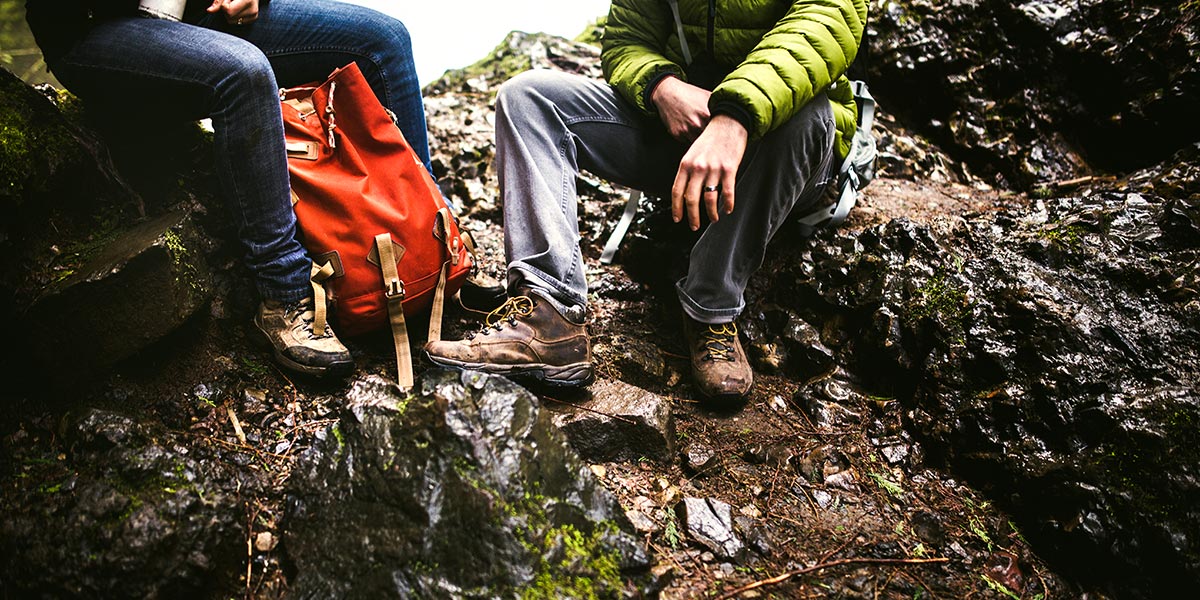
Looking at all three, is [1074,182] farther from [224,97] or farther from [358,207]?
[224,97]

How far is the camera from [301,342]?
Result: 87.9 inches

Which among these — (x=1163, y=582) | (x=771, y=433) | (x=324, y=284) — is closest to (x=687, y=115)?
(x=771, y=433)

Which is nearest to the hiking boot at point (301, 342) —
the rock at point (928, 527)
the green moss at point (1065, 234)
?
the rock at point (928, 527)

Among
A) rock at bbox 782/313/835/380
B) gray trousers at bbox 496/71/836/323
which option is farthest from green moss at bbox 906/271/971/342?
gray trousers at bbox 496/71/836/323

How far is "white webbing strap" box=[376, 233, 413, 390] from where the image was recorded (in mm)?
2252

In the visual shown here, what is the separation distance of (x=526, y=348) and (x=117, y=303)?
1.47 meters

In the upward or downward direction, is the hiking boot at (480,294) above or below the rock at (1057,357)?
below

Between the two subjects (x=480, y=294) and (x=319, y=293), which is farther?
(x=480, y=294)

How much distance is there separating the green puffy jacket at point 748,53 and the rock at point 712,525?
1.34 m

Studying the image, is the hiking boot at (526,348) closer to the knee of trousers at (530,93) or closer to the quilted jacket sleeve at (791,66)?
the knee of trousers at (530,93)

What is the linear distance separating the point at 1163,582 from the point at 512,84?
2912 millimetres

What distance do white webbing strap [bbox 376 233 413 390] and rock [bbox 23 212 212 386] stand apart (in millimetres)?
731

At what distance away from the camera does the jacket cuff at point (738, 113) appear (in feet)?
6.88

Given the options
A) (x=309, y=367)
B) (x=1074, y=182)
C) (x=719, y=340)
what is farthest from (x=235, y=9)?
(x=1074, y=182)
